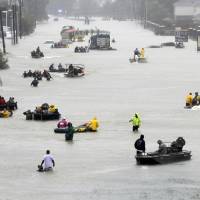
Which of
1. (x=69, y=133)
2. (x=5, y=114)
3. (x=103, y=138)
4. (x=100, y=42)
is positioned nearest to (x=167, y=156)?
(x=69, y=133)

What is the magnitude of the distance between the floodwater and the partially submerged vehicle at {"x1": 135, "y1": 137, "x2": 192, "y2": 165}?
0.30 metres

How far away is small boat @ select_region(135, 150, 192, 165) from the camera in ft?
132

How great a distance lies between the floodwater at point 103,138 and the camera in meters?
36.8

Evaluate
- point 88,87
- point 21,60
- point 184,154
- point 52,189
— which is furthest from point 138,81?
point 52,189

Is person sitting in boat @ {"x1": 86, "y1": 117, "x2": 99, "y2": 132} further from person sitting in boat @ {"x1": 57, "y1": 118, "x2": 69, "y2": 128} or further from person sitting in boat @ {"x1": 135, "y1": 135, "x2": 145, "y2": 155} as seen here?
person sitting in boat @ {"x1": 135, "y1": 135, "x2": 145, "y2": 155}

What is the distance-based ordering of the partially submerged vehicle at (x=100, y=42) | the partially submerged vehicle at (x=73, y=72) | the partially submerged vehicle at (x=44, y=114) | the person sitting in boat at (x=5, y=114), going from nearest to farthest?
the partially submerged vehicle at (x=44, y=114)
the person sitting in boat at (x=5, y=114)
the partially submerged vehicle at (x=73, y=72)
the partially submerged vehicle at (x=100, y=42)

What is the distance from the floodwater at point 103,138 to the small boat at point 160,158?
29cm

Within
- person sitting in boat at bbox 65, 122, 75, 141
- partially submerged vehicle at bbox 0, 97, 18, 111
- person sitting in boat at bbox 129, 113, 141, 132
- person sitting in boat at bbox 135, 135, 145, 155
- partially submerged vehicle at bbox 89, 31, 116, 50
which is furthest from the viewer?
partially submerged vehicle at bbox 89, 31, 116, 50

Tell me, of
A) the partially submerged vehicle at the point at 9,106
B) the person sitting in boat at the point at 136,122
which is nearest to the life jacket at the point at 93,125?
the person sitting in boat at the point at 136,122

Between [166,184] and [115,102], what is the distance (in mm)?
27364

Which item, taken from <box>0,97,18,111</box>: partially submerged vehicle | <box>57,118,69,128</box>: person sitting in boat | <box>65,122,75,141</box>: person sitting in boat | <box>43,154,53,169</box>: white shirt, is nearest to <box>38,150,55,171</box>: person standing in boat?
<box>43,154,53,169</box>: white shirt

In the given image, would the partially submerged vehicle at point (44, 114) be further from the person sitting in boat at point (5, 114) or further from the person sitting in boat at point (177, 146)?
the person sitting in boat at point (177, 146)

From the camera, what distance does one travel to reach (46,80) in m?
80.0

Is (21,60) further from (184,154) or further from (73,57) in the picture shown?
(184,154)
